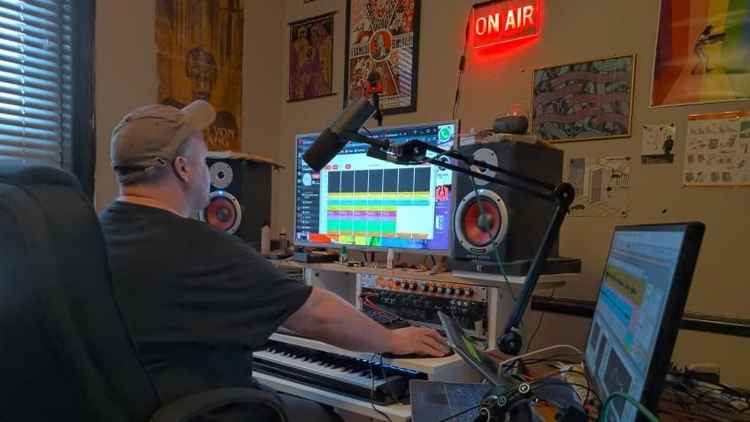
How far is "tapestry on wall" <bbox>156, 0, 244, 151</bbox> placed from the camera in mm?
2133

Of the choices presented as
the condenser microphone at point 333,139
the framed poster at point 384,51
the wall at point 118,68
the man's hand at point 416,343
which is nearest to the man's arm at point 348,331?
the man's hand at point 416,343

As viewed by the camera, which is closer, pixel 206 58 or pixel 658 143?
pixel 658 143

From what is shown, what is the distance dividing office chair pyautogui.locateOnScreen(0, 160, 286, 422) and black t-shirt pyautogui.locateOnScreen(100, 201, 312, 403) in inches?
10.8

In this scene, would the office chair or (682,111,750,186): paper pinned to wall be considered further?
(682,111,750,186): paper pinned to wall

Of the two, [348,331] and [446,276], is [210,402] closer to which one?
[348,331]

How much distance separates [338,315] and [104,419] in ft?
1.84

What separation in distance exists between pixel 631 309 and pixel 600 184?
38.2 inches

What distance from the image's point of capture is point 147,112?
1.21 metres

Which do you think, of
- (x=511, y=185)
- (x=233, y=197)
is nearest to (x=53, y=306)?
(x=511, y=185)

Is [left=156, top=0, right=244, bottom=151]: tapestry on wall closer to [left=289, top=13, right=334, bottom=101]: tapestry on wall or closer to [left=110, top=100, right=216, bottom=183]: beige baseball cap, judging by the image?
[left=289, top=13, right=334, bottom=101]: tapestry on wall

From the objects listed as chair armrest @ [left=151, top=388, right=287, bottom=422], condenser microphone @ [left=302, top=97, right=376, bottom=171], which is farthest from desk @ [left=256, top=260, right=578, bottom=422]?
condenser microphone @ [left=302, top=97, right=376, bottom=171]

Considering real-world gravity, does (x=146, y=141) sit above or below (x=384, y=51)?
below

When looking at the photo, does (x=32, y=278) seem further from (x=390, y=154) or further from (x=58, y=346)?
(x=390, y=154)

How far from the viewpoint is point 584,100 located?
5.28ft
